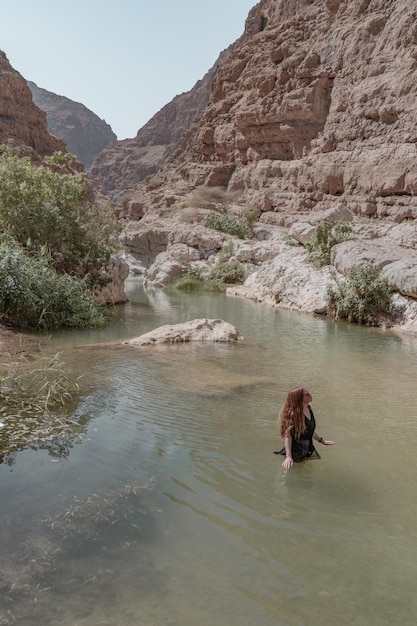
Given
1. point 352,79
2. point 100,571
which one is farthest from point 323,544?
point 352,79

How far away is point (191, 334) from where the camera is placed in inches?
450

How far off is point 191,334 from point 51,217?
257 inches

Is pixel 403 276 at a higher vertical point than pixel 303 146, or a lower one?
lower

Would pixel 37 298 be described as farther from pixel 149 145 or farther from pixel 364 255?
pixel 149 145

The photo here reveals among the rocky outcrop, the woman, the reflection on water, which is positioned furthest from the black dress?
→ the rocky outcrop

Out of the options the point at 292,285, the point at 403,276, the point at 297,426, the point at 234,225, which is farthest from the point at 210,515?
the point at 234,225

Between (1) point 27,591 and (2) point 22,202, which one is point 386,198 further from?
(1) point 27,591

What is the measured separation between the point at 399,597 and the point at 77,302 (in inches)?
445

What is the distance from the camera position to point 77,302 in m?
13.1

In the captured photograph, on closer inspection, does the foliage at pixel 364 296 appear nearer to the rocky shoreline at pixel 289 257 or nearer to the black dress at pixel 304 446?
the rocky shoreline at pixel 289 257

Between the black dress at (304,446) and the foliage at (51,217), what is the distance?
421 inches

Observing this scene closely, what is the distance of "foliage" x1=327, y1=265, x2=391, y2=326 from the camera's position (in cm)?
1550

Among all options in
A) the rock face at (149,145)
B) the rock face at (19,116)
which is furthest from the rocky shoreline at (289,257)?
the rock face at (149,145)

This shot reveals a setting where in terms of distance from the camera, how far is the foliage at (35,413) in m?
5.00
